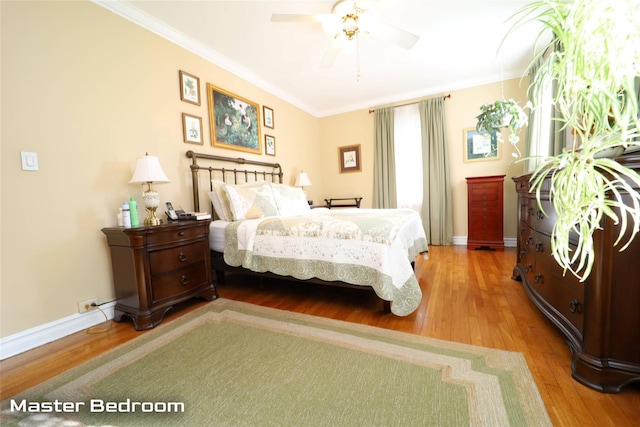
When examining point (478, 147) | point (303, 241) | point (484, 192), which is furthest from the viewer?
point (478, 147)

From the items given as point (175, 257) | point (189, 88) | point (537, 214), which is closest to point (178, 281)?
point (175, 257)

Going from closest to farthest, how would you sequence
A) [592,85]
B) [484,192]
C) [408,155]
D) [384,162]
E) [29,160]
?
[592,85], [29,160], [484,192], [408,155], [384,162]

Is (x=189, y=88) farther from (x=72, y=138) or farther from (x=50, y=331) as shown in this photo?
(x=50, y=331)

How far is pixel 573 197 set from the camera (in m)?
0.72

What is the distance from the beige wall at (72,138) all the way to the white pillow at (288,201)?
944mm

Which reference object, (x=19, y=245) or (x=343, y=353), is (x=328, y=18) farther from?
(x=19, y=245)

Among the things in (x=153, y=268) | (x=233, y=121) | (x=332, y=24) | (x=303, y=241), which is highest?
(x=332, y=24)

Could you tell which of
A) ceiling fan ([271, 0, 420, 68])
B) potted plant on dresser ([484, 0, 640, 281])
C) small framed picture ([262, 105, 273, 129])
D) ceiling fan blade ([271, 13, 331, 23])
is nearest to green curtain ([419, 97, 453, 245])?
ceiling fan ([271, 0, 420, 68])

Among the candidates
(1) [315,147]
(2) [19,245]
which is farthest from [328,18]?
(1) [315,147]

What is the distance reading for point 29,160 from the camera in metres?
1.67

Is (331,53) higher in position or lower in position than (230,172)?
higher

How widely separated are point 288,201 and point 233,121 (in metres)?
1.25

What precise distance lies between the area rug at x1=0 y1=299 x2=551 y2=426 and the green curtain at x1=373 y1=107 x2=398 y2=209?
3.31 metres

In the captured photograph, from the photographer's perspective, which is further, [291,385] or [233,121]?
[233,121]
